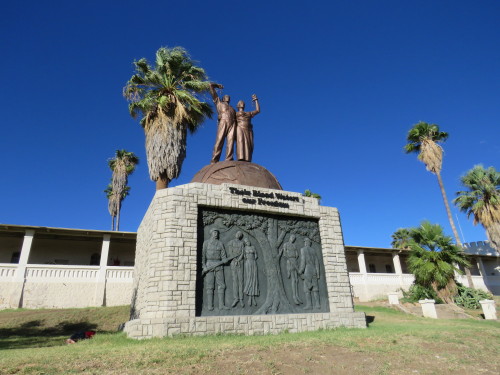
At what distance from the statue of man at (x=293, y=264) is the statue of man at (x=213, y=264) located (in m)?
2.10

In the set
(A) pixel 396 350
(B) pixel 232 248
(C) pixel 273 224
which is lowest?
(A) pixel 396 350

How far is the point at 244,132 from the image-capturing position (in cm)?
A: 1338

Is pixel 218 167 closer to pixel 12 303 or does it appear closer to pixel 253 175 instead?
pixel 253 175

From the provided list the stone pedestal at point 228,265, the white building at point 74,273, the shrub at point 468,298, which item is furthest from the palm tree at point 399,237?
the stone pedestal at point 228,265

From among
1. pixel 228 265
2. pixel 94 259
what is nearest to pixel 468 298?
pixel 228 265

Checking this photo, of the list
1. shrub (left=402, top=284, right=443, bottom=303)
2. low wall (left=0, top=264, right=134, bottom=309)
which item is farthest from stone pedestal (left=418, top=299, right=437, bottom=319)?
low wall (left=0, top=264, right=134, bottom=309)

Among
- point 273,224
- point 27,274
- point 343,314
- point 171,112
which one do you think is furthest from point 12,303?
point 343,314

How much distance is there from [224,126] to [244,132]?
83cm

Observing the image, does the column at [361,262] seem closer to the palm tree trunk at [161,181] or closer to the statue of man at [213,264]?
the palm tree trunk at [161,181]

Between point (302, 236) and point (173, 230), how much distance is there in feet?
14.1

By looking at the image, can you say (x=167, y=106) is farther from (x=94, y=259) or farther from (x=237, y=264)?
(x=94, y=259)

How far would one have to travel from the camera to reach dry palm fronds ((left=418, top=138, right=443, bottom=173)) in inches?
1001

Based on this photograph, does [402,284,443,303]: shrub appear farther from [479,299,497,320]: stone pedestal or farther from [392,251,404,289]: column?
[392,251,404,289]: column

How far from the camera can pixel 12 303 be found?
1736 cm
